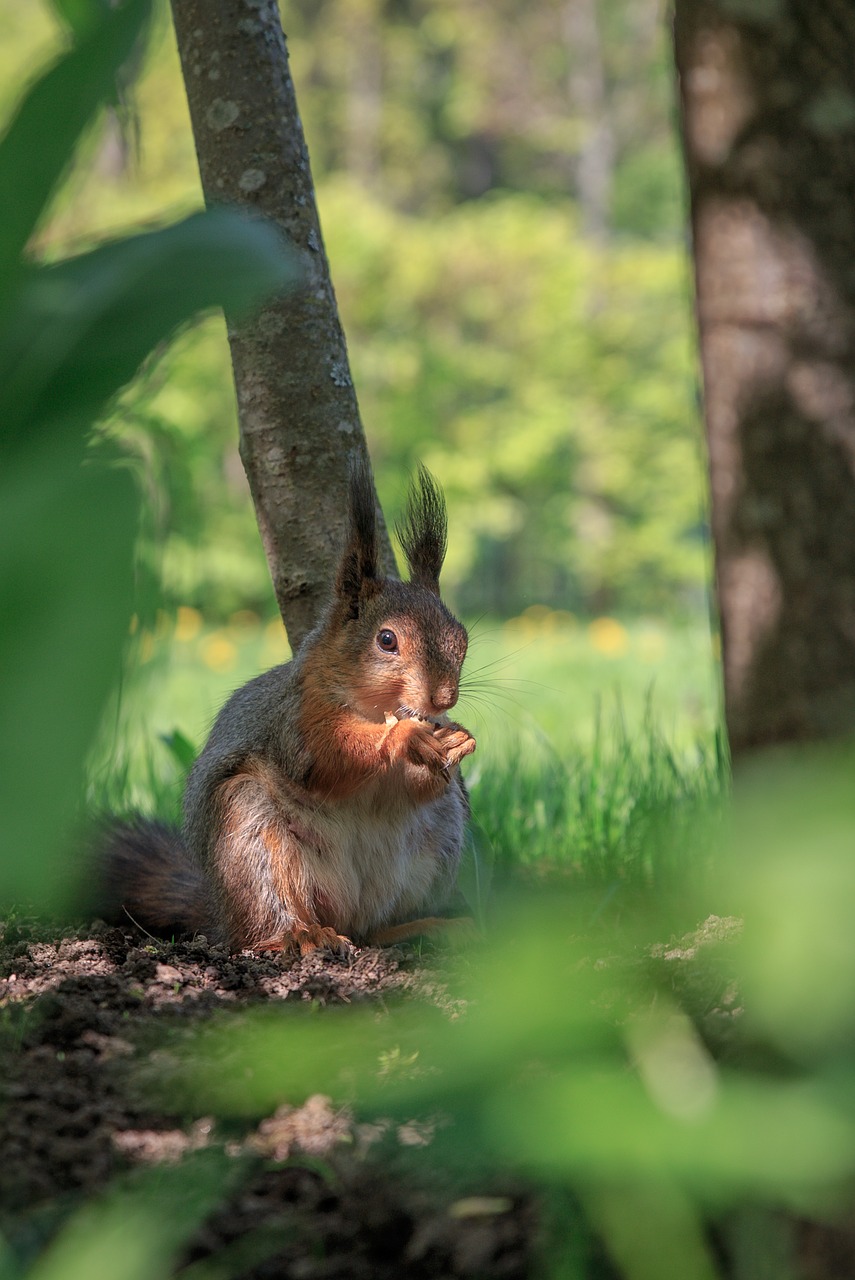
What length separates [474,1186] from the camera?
112cm

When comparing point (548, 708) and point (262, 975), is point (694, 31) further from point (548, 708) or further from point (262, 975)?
point (548, 708)

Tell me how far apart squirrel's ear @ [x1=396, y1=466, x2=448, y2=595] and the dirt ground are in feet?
3.48

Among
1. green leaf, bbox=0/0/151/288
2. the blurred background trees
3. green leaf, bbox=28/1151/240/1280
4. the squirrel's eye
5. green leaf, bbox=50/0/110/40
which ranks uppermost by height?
the blurred background trees

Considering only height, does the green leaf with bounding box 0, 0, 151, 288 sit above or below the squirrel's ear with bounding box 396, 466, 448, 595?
above

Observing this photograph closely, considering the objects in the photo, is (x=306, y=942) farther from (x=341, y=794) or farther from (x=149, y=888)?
(x=149, y=888)

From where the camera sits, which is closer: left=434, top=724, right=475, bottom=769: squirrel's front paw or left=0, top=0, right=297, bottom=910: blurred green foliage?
left=0, top=0, right=297, bottom=910: blurred green foliage

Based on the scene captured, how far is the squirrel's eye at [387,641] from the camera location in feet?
7.97

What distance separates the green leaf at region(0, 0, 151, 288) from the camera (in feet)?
2.31

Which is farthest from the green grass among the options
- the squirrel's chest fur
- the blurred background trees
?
the blurred background trees

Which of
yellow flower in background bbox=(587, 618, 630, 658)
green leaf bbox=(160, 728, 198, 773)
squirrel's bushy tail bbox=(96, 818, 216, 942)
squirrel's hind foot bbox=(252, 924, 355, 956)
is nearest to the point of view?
squirrel's hind foot bbox=(252, 924, 355, 956)

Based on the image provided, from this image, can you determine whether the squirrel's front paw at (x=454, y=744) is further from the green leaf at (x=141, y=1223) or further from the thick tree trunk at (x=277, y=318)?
the green leaf at (x=141, y=1223)

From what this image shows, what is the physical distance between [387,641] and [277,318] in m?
0.69

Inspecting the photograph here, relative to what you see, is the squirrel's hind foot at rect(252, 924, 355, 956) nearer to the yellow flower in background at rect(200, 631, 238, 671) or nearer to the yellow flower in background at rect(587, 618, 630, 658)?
the yellow flower in background at rect(200, 631, 238, 671)

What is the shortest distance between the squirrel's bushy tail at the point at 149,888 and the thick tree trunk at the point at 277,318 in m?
0.66
